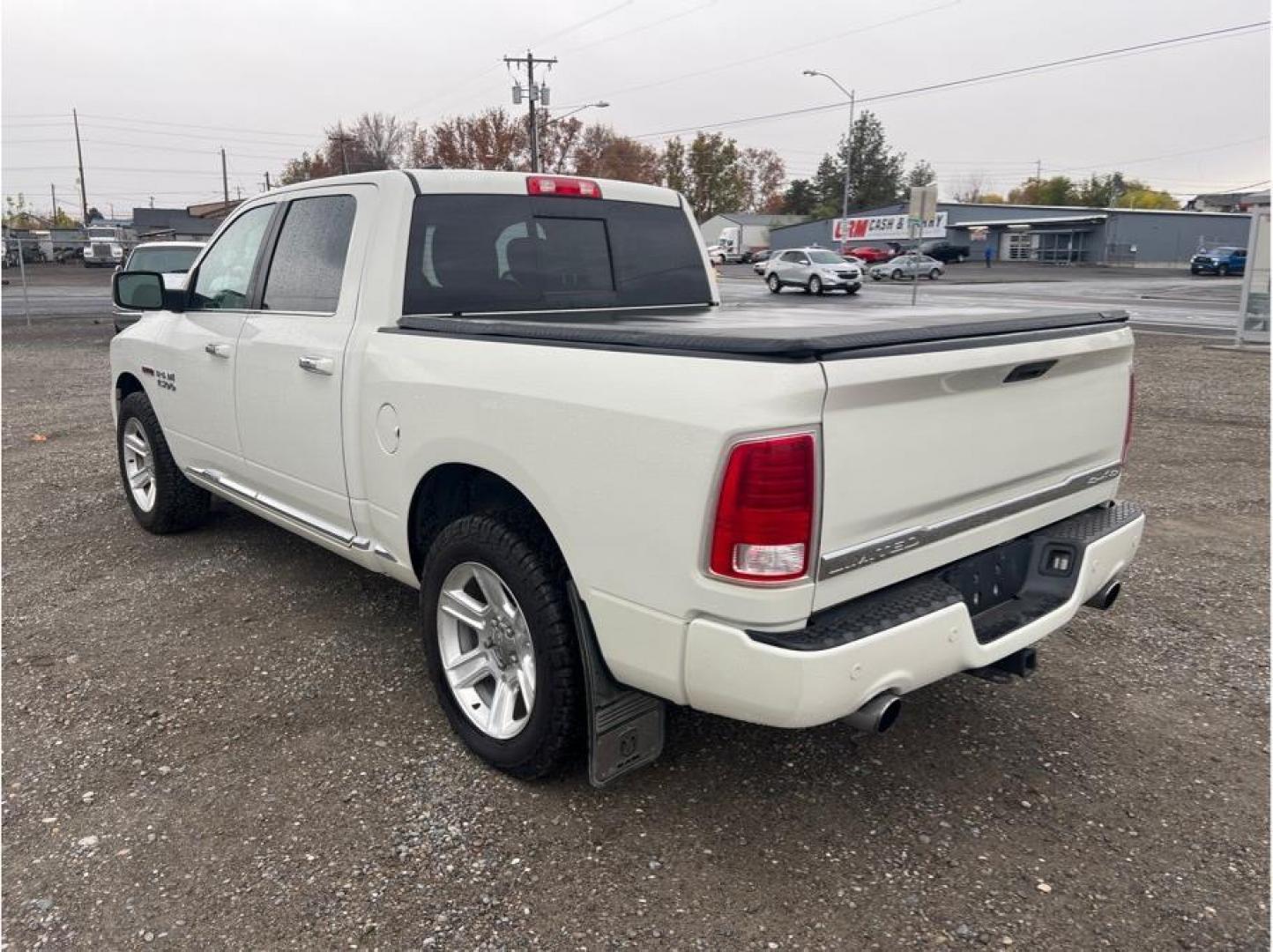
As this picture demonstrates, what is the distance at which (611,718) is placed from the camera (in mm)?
2793

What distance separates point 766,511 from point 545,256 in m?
2.18

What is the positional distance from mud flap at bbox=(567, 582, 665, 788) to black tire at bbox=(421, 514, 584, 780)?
2.3 inches

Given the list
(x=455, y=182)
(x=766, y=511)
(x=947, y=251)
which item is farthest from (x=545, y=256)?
(x=947, y=251)

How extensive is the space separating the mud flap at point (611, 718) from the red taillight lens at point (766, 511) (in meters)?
0.59

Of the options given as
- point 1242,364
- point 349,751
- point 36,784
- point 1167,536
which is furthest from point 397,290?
point 1242,364

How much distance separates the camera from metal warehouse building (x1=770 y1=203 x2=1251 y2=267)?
64.8 meters

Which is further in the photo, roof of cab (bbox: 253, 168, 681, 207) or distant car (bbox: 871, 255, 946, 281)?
distant car (bbox: 871, 255, 946, 281)

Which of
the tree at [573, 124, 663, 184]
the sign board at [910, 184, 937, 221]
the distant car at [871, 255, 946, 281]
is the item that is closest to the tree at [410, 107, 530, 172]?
the tree at [573, 124, 663, 184]

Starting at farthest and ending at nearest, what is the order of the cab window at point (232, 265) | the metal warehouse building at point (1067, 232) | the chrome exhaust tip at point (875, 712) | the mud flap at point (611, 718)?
the metal warehouse building at point (1067, 232), the cab window at point (232, 265), the mud flap at point (611, 718), the chrome exhaust tip at point (875, 712)

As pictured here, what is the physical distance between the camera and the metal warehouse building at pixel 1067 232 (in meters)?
64.8

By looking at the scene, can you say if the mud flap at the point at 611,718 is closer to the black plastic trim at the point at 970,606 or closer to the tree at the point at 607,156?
the black plastic trim at the point at 970,606

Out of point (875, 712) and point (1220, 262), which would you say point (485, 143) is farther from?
point (875, 712)

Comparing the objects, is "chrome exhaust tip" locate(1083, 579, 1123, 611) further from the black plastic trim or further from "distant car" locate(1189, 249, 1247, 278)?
"distant car" locate(1189, 249, 1247, 278)

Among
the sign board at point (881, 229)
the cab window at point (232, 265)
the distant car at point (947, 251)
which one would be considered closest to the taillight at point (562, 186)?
the cab window at point (232, 265)
